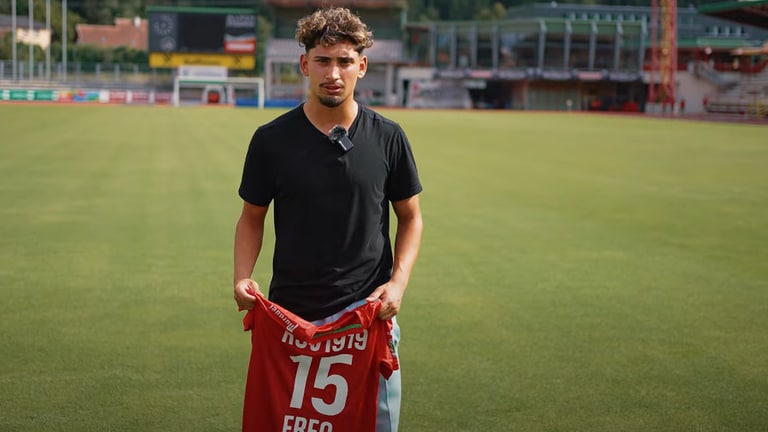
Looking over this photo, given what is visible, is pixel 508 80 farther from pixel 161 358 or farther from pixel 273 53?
pixel 161 358

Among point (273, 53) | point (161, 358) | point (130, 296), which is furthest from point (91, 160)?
point (273, 53)

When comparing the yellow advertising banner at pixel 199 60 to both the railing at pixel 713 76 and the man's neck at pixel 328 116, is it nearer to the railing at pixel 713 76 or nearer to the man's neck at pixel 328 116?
the railing at pixel 713 76

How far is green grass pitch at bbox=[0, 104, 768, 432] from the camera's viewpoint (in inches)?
226

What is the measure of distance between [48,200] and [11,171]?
4341mm

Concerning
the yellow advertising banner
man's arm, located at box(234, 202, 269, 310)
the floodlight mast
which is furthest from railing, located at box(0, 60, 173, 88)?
man's arm, located at box(234, 202, 269, 310)

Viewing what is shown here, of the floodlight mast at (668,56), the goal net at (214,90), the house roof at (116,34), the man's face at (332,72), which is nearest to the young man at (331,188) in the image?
the man's face at (332,72)

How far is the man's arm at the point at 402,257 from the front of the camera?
378 cm

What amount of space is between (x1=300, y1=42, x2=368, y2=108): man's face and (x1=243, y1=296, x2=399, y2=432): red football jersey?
0.80 metres

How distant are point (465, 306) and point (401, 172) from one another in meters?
4.68

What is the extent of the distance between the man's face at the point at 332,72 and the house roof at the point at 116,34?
119 m

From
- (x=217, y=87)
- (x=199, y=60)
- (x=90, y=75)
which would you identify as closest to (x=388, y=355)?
(x=217, y=87)

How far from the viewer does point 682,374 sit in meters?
6.48

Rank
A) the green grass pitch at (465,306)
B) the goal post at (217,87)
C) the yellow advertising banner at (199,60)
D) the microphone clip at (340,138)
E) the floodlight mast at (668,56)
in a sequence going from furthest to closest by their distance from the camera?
the yellow advertising banner at (199,60) → the floodlight mast at (668,56) → the goal post at (217,87) → the green grass pitch at (465,306) → the microphone clip at (340,138)

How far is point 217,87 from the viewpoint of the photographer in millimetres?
81875
